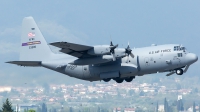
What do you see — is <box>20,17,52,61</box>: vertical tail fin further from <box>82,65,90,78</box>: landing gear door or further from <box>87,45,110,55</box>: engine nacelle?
<box>87,45,110,55</box>: engine nacelle

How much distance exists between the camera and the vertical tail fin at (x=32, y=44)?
167 ft

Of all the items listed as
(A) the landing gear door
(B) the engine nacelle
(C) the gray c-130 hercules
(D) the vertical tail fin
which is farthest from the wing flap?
(D) the vertical tail fin

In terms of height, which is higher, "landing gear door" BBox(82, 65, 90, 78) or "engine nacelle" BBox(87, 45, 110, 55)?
"engine nacelle" BBox(87, 45, 110, 55)

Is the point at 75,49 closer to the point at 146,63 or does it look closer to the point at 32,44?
the point at 146,63

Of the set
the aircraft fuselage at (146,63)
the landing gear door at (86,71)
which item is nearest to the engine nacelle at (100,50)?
the aircraft fuselage at (146,63)

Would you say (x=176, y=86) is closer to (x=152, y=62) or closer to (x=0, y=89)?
(x=0, y=89)

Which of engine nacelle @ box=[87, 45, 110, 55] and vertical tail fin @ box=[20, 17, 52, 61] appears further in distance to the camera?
vertical tail fin @ box=[20, 17, 52, 61]

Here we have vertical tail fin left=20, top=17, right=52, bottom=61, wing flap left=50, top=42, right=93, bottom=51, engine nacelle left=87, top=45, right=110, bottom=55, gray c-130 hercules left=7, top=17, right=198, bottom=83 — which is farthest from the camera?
vertical tail fin left=20, top=17, right=52, bottom=61

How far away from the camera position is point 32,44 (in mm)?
51438

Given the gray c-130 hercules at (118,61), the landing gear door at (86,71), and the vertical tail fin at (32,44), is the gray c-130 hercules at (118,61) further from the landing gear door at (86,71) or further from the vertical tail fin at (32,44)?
the vertical tail fin at (32,44)

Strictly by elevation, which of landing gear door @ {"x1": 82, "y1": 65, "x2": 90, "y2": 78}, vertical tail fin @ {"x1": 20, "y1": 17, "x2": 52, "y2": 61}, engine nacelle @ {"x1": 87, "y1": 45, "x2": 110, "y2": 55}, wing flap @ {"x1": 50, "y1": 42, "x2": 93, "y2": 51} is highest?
vertical tail fin @ {"x1": 20, "y1": 17, "x2": 52, "y2": 61}

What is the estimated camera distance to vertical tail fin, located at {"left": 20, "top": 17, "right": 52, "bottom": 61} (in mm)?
50969

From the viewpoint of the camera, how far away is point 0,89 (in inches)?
3004

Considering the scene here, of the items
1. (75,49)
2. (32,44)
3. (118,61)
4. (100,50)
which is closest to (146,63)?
(118,61)
